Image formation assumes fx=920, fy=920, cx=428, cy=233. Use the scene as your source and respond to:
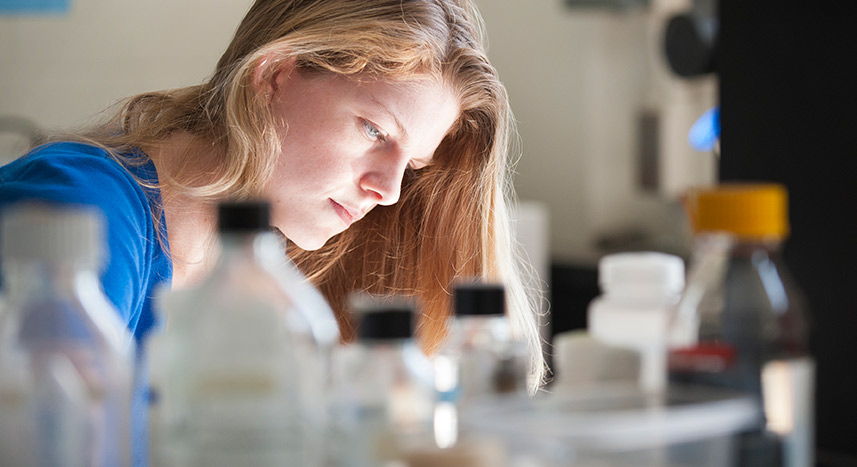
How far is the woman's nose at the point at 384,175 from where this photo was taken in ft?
4.35

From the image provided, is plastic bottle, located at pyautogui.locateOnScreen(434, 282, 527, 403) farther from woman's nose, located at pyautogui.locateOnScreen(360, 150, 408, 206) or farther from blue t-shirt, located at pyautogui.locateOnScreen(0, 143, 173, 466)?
woman's nose, located at pyautogui.locateOnScreen(360, 150, 408, 206)

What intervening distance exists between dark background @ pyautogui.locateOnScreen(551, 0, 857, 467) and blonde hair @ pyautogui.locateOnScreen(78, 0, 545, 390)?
55 centimetres

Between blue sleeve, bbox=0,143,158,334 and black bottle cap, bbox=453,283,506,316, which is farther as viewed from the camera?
blue sleeve, bbox=0,143,158,334

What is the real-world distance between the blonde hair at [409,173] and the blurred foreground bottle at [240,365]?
2.65 feet

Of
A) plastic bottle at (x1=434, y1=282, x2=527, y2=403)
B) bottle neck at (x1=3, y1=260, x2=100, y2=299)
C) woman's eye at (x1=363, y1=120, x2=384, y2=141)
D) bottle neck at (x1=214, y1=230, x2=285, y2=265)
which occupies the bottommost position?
plastic bottle at (x1=434, y1=282, x2=527, y2=403)

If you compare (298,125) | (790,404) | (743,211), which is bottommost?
(790,404)

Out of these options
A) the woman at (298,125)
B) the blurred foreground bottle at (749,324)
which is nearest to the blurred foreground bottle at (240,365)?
the blurred foreground bottle at (749,324)

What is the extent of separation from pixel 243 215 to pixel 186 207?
91 centimetres

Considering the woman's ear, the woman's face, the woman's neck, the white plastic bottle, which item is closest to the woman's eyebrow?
the woman's face

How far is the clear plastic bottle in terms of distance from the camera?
447mm

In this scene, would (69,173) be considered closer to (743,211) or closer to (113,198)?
(113,198)

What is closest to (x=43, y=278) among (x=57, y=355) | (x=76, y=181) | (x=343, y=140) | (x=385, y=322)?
(x=57, y=355)

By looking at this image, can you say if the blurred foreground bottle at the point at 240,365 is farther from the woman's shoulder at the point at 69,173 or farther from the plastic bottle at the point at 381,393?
the woman's shoulder at the point at 69,173

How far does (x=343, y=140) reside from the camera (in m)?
1.29
